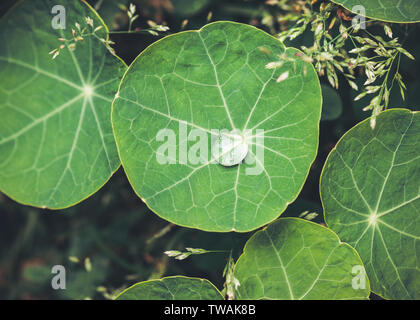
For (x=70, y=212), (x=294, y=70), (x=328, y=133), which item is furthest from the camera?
(x=70, y=212)

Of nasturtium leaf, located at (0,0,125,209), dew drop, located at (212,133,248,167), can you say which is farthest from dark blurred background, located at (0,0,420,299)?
dew drop, located at (212,133,248,167)

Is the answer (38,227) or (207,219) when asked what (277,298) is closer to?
(207,219)

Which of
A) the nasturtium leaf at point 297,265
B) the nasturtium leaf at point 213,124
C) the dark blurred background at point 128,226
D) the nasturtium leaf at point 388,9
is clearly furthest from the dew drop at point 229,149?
the nasturtium leaf at point 388,9

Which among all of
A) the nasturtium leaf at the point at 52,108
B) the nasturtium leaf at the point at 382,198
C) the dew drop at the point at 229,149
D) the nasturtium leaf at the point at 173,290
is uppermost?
the nasturtium leaf at the point at 52,108

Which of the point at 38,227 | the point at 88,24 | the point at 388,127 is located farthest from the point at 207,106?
the point at 38,227

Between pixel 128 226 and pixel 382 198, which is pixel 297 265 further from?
pixel 128 226

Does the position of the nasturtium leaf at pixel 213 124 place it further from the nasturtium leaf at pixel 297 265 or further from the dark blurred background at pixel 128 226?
the dark blurred background at pixel 128 226
